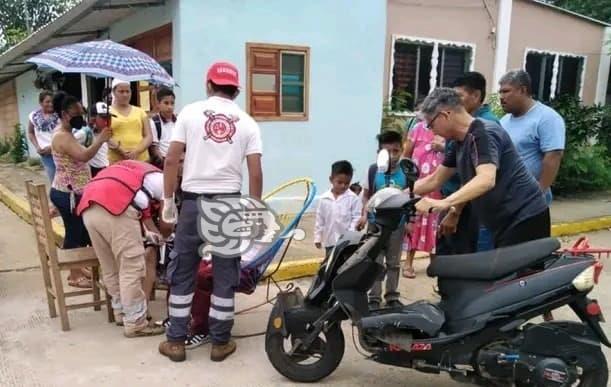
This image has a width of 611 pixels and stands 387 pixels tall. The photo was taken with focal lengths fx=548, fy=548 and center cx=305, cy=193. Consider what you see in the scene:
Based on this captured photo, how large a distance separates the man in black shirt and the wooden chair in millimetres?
2471

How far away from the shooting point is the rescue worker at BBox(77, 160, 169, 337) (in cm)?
350

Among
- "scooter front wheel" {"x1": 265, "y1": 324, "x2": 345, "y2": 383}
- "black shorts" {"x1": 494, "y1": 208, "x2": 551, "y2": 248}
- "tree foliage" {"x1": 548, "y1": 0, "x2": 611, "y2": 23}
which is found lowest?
"scooter front wheel" {"x1": 265, "y1": 324, "x2": 345, "y2": 383}

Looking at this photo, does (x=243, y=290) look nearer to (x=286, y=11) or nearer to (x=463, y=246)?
(x=463, y=246)

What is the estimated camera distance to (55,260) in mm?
3695

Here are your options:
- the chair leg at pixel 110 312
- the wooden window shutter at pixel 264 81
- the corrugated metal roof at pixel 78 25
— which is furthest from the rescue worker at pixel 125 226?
the corrugated metal roof at pixel 78 25

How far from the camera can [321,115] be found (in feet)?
25.3

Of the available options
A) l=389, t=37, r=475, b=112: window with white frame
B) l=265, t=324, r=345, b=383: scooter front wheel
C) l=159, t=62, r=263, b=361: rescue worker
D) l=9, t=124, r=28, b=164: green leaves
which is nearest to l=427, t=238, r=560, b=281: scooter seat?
l=265, t=324, r=345, b=383: scooter front wheel

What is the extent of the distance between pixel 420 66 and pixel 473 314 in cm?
703

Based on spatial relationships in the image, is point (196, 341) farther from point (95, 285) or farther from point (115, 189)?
point (115, 189)

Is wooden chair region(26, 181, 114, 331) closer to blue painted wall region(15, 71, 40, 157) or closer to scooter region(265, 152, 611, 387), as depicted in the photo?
scooter region(265, 152, 611, 387)

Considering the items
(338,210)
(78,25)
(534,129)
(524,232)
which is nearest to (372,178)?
(338,210)

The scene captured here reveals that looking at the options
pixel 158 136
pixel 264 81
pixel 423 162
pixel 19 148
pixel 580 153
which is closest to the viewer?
pixel 423 162

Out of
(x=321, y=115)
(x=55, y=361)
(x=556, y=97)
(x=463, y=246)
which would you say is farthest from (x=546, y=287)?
(x=556, y=97)
